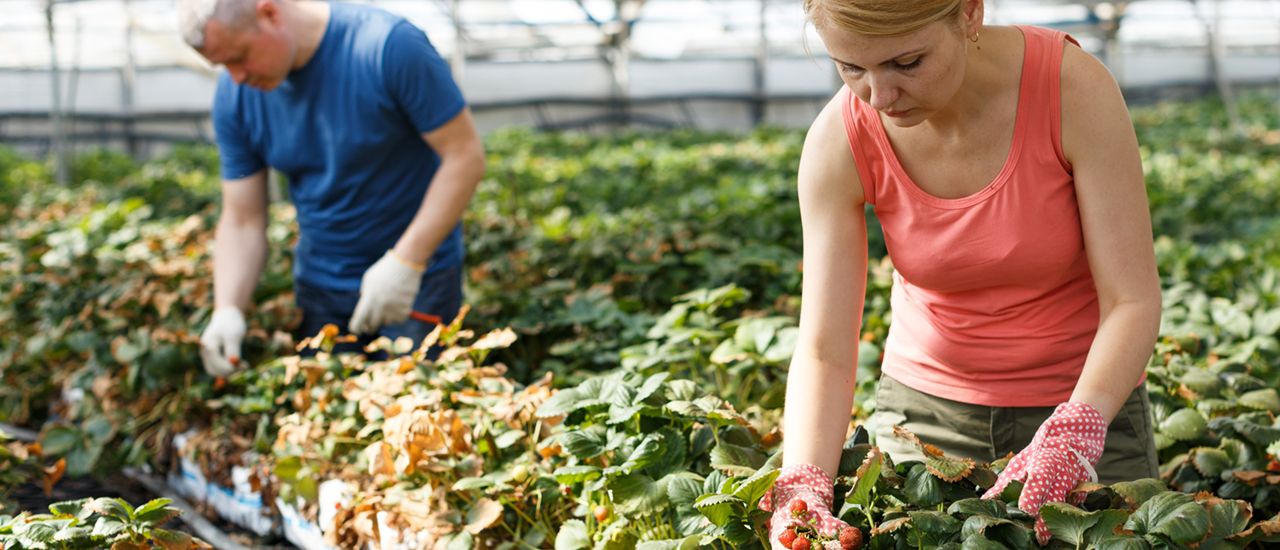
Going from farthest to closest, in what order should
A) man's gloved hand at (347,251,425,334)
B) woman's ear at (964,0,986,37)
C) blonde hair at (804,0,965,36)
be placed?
1. man's gloved hand at (347,251,425,334)
2. woman's ear at (964,0,986,37)
3. blonde hair at (804,0,965,36)

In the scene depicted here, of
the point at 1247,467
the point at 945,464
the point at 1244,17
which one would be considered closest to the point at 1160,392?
the point at 1247,467

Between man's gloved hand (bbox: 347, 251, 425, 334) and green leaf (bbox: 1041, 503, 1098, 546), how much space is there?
77.8 inches

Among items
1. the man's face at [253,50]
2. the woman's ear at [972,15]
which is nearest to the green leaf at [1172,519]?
the woman's ear at [972,15]

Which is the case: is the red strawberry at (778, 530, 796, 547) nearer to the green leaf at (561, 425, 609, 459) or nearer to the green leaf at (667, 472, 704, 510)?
the green leaf at (667, 472, 704, 510)

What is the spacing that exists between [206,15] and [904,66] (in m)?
1.97

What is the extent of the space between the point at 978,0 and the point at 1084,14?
1143 inches

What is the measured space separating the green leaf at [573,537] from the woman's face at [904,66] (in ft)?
3.22

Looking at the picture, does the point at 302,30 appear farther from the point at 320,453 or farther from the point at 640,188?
the point at 640,188

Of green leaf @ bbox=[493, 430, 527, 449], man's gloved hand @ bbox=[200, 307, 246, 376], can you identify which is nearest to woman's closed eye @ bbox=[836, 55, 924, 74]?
green leaf @ bbox=[493, 430, 527, 449]

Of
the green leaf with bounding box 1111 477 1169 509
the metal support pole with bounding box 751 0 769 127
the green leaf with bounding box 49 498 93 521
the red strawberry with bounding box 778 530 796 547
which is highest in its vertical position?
the green leaf with bounding box 1111 477 1169 509

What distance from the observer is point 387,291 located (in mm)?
3164

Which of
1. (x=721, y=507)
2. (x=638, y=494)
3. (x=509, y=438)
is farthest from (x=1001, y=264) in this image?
(x=509, y=438)

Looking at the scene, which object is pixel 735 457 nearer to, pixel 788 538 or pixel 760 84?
pixel 788 538

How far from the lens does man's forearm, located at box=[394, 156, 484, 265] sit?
10.2 ft
